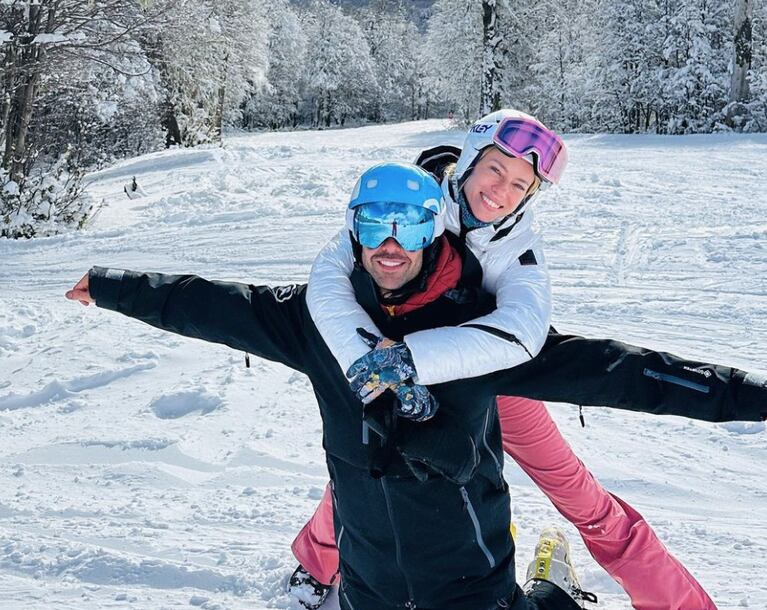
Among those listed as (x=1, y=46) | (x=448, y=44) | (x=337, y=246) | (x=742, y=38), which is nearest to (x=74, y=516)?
(x=337, y=246)

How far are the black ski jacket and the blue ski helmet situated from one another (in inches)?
6.2

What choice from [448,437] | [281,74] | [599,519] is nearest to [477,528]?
[448,437]

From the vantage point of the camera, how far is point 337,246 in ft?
7.74

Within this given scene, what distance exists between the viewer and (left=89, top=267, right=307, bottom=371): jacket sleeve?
237 centimetres

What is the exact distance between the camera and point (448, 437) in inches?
78.6

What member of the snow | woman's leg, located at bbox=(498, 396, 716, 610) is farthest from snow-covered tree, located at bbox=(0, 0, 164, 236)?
→ woman's leg, located at bbox=(498, 396, 716, 610)

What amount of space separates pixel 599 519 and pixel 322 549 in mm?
1146

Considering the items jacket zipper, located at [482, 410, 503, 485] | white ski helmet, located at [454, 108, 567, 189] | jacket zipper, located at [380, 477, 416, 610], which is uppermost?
white ski helmet, located at [454, 108, 567, 189]

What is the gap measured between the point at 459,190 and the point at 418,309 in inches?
33.9

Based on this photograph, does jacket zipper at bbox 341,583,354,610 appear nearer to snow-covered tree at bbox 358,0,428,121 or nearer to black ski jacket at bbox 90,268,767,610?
black ski jacket at bbox 90,268,767,610

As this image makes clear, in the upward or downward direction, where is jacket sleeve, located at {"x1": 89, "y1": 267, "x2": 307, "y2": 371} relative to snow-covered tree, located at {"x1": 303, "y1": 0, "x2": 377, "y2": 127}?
downward

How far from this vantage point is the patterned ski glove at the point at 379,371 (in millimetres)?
1943

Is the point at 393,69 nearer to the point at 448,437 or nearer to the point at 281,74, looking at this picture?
the point at 281,74

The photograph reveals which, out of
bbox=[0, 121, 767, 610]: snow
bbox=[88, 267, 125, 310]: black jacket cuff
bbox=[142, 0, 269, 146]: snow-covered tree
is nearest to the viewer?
bbox=[88, 267, 125, 310]: black jacket cuff
